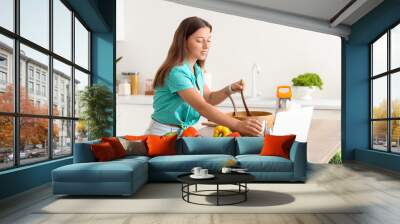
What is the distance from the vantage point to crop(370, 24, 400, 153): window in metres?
7.83

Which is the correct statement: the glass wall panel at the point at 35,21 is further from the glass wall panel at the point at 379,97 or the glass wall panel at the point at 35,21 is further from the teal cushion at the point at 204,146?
the glass wall panel at the point at 379,97

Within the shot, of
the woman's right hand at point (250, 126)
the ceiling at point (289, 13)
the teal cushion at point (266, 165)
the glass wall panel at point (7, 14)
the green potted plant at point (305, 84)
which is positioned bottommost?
the teal cushion at point (266, 165)

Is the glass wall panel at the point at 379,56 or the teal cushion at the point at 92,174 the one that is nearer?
the teal cushion at the point at 92,174

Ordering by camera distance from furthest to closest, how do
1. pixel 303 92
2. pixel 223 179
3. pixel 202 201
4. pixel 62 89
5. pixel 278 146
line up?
pixel 303 92 → pixel 62 89 → pixel 278 146 → pixel 202 201 → pixel 223 179

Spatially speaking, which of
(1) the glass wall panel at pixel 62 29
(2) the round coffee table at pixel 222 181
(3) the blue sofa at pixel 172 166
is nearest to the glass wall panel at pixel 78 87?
(1) the glass wall panel at pixel 62 29

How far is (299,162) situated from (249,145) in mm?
933

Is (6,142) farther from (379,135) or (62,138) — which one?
(379,135)

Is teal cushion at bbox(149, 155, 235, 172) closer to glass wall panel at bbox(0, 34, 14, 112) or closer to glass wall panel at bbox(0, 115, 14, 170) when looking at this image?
glass wall panel at bbox(0, 115, 14, 170)

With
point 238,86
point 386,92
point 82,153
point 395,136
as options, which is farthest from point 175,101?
point 386,92

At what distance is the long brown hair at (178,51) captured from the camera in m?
6.51

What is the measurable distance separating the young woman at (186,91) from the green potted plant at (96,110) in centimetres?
179

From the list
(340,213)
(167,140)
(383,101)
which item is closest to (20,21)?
(167,140)

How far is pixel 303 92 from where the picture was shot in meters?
9.24

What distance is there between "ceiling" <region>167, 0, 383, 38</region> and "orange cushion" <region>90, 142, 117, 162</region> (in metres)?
4.56
